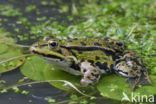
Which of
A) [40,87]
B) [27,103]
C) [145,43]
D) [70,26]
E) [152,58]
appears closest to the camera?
[27,103]

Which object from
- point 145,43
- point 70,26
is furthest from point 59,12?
point 145,43

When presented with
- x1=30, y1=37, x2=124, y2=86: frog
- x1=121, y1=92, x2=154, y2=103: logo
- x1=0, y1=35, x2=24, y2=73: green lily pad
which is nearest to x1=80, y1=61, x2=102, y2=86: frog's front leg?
x1=30, y1=37, x2=124, y2=86: frog

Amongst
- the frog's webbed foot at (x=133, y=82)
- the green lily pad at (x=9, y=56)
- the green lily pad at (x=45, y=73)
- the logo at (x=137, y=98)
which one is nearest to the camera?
the logo at (x=137, y=98)

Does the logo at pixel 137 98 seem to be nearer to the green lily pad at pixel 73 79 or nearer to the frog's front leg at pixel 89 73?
the green lily pad at pixel 73 79

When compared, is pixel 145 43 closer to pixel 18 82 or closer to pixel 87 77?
pixel 87 77

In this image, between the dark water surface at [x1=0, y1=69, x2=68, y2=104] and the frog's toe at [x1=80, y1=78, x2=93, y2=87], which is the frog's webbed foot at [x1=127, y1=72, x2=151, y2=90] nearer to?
the frog's toe at [x1=80, y1=78, x2=93, y2=87]

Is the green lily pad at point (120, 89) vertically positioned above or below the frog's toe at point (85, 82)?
below

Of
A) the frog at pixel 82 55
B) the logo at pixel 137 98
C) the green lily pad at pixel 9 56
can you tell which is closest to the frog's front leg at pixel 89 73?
the frog at pixel 82 55

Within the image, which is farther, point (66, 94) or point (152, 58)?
point (152, 58)
